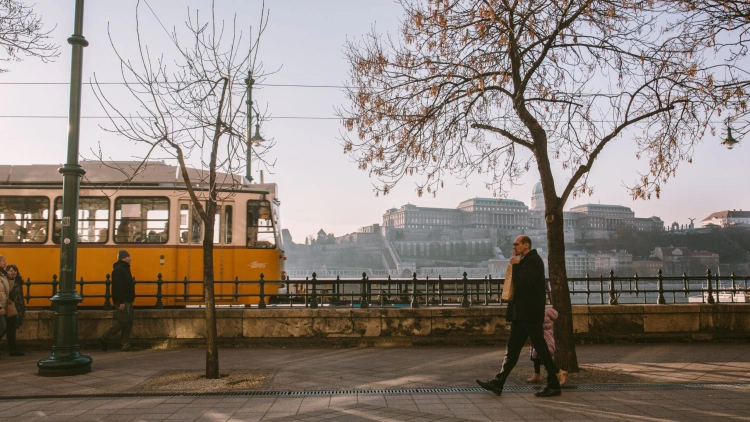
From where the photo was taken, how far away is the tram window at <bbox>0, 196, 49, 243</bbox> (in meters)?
15.1

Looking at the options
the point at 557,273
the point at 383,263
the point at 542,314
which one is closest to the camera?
the point at 542,314

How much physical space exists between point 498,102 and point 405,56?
1.79m

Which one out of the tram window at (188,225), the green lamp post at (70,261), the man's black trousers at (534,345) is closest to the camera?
the man's black trousers at (534,345)

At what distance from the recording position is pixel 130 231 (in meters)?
15.3

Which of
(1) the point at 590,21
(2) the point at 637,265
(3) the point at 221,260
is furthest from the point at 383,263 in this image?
(1) the point at 590,21

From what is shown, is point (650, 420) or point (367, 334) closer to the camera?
point (650, 420)

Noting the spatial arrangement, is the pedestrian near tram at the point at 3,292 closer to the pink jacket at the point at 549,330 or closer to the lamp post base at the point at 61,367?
the lamp post base at the point at 61,367

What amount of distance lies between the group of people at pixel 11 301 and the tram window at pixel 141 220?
4822 mm

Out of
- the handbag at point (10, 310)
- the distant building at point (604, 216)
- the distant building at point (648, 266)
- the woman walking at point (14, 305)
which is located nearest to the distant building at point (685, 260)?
the distant building at point (648, 266)

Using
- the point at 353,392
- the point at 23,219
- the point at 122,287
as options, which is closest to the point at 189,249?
the point at 23,219

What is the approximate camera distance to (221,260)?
1559 cm

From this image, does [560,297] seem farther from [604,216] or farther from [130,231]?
[604,216]

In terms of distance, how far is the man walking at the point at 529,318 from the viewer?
680cm

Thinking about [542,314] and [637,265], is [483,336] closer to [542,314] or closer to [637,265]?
[542,314]
